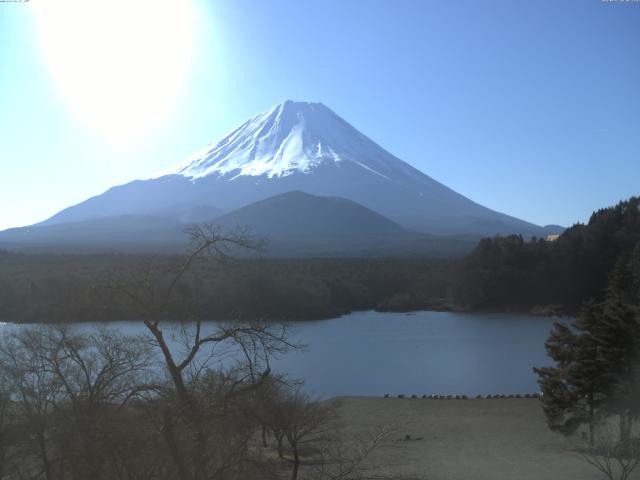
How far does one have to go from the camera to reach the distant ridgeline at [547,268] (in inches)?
1104

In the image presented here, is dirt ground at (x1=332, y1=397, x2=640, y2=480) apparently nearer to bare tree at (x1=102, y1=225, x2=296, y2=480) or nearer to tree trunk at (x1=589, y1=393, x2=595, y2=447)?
tree trunk at (x1=589, y1=393, x2=595, y2=447)

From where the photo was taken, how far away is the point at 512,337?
20938 millimetres

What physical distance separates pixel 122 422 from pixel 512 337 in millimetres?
18992

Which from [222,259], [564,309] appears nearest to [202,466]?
[222,259]

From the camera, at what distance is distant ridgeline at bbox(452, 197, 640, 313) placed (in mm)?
28047

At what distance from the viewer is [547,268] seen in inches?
1120

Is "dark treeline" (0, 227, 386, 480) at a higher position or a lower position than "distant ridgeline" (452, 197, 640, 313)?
lower

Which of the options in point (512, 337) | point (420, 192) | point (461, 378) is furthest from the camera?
point (420, 192)

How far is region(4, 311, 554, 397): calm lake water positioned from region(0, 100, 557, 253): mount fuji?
36.3 m

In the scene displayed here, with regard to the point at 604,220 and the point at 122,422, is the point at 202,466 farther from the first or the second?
the point at 604,220

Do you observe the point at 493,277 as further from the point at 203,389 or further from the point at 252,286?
the point at 203,389

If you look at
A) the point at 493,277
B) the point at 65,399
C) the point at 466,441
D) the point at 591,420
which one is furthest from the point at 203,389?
the point at 493,277

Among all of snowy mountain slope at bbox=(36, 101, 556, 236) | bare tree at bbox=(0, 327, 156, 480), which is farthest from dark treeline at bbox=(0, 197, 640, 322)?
snowy mountain slope at bbox=(36, 101, 556, 236)

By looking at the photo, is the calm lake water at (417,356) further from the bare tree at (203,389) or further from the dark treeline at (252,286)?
Result: the bare tree at (203,389)
